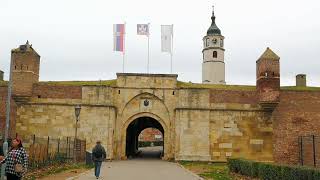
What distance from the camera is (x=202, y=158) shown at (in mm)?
28719

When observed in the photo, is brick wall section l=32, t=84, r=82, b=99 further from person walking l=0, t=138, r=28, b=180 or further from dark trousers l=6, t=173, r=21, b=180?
dark trousers l=6, t=173, r=21, b=180

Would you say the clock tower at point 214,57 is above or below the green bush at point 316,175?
above

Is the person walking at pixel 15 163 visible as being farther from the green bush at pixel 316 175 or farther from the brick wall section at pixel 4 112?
the brick wall section at pixel 4 112

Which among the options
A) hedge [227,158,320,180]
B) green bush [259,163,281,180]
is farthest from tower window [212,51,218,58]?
green bush [259,163,281,180]

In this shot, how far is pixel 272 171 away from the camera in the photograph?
16.0m

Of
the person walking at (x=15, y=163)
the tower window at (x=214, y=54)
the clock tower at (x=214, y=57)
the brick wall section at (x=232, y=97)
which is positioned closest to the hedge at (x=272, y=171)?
the person walking at (x=15, y=163)

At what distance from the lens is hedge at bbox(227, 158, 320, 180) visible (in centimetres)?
1319

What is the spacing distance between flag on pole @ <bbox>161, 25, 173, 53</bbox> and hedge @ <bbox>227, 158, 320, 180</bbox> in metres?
14.3

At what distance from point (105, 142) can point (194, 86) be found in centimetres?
719

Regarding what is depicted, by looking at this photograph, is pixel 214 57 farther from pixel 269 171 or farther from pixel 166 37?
pixel 269 171

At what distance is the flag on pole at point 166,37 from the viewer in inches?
1346

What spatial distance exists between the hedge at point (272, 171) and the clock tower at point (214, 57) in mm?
45153

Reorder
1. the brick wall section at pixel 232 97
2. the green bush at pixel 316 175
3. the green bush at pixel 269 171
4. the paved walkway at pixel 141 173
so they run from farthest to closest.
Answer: the brick wall section at pixel 232 97
the paved walkway at pixel 141 173
the green bush at pixel 269 171
the green bush at pixel 316 175

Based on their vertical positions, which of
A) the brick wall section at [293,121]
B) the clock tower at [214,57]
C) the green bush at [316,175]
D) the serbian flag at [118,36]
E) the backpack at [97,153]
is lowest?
the green bush at [316,175]
